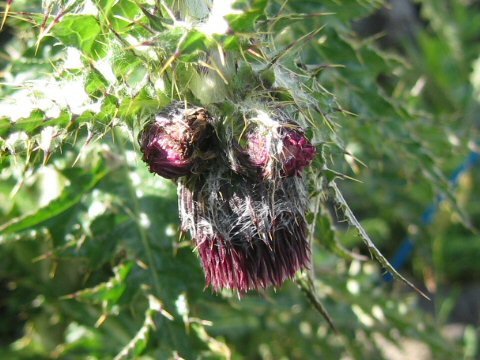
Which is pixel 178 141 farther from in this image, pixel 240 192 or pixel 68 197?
pixel 68 197

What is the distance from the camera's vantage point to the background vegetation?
1.34 m

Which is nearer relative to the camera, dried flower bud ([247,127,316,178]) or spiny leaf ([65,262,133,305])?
dried flower bud ([247,127,316,178])

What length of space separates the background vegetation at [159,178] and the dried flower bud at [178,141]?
59mm

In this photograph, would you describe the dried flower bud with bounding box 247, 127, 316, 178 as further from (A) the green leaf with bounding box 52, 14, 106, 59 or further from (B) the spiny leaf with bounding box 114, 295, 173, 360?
(B) the spiny leaf with bounding box 114, 295, 173, 360

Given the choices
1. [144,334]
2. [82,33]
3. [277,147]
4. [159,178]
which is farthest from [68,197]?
[277,147]

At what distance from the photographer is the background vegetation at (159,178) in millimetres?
1340

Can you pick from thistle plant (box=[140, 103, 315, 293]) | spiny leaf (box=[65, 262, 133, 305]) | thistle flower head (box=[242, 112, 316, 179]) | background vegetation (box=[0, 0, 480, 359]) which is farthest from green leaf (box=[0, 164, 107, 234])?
thistle flower head (box=[242, 112, 316, 179])

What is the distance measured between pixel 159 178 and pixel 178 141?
2.40 ft

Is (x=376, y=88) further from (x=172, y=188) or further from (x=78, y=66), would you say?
(x=78, y=66)

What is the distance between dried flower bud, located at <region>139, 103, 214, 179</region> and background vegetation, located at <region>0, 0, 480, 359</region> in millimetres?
59

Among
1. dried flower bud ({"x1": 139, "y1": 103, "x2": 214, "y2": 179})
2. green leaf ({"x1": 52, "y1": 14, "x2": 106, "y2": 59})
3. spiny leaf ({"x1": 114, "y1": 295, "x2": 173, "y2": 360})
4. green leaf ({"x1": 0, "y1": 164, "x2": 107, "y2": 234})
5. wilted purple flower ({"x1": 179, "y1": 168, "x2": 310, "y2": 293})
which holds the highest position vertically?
green leaf ({"x1": 52, "y1": 14, "x2": 106, "y2": 59})

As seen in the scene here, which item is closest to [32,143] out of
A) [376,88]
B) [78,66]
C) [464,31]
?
[78,66]

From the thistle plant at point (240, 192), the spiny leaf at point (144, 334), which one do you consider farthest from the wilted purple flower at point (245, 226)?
the spiny leaf at point (144, 334)

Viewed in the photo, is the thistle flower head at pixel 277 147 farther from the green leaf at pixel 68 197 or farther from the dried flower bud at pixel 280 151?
the green leaf at pixel 68 197
